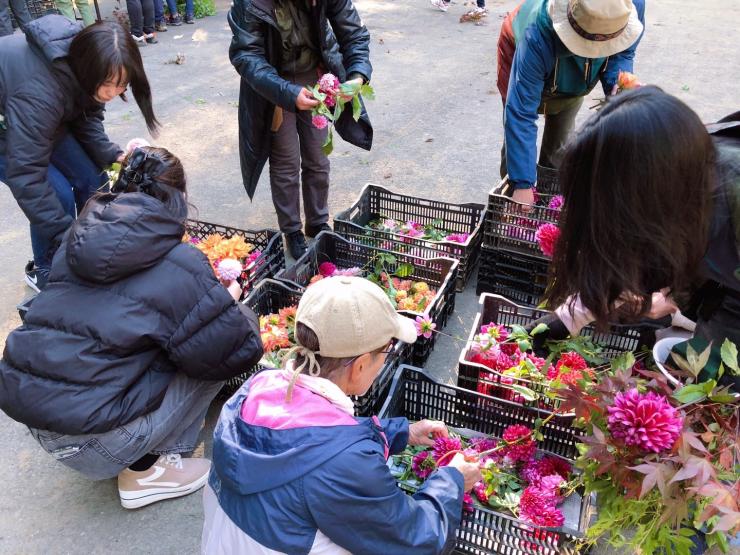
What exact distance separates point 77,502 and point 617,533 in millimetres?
1893

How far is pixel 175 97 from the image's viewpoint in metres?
6.27

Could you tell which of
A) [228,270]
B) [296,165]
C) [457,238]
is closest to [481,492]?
[228,270]

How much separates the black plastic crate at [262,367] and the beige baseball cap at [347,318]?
819 millimetres

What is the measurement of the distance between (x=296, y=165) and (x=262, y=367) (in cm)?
149

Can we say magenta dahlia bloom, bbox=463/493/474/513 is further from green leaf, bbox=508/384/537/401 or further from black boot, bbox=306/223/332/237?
black boot, bbox=306/223/332/237

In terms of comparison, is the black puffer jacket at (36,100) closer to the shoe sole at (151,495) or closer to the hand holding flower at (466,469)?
the shoe sole at (151,495)

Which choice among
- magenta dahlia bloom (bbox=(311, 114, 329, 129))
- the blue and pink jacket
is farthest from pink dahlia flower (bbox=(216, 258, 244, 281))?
the blue and pink jacket

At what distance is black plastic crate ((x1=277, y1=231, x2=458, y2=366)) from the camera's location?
2.89m

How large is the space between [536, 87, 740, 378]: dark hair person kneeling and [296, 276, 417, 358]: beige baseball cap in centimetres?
55

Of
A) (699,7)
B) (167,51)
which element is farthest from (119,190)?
(699,7)

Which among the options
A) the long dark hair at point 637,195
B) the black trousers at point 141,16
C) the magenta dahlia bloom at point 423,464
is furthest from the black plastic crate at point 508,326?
the black trousers at point 141,16

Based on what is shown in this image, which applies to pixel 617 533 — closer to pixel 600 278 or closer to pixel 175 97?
pixel 600 278

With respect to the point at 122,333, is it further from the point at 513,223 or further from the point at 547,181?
the point at 547,181

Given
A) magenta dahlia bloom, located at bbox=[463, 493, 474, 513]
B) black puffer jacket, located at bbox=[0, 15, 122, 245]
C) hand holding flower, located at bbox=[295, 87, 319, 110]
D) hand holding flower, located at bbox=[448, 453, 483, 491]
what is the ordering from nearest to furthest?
1. hand holding flower, located at bbox=[448, 453, 483, 491]
2. magenta dahlia bloom, located at bbox=[463, 493, 474, 513]
3. black puffer jacket, located at bbox=[0, 15, 122, 245]
4. hand holding flower, located at bbox=[295, 87, 319, 110]
